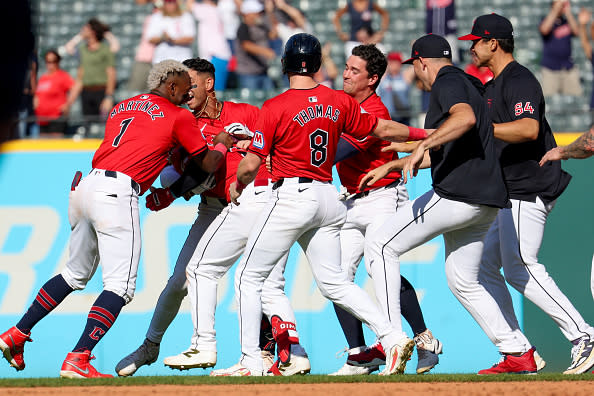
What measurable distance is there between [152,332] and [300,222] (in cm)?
174

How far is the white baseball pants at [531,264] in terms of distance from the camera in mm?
6289

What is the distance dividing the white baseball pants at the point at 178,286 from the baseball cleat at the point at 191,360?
1.61 ft

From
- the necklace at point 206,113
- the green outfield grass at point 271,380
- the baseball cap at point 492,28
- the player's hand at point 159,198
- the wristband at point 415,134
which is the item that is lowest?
the green outfield grass at point 271,380

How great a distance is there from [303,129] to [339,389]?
164cm

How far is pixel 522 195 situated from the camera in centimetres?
641

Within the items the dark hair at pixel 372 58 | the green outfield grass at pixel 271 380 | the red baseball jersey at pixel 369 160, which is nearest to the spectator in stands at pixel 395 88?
the dark hair at pixel 372 58

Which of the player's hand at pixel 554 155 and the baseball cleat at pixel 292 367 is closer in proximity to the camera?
the player's hand at pixel 554 155

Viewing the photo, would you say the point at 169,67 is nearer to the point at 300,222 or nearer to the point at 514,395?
the point at 300,222

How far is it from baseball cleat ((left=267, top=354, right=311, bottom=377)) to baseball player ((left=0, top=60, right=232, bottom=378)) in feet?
3.76

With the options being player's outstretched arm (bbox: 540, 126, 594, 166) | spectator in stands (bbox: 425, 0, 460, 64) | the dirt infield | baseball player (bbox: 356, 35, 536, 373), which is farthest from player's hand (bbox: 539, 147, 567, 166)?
spectator in stands (bbox: 425, 0, 460, 64)

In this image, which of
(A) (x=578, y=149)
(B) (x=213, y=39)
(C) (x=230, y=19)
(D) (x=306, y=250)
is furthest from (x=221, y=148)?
(C) (x=230, y=19)

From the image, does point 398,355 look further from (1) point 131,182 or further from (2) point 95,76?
(2) point 95,76

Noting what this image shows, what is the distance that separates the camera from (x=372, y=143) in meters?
6.75

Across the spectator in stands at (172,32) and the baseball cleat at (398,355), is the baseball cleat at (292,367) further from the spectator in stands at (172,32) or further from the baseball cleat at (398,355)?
the spectator in stands at (172,32)
